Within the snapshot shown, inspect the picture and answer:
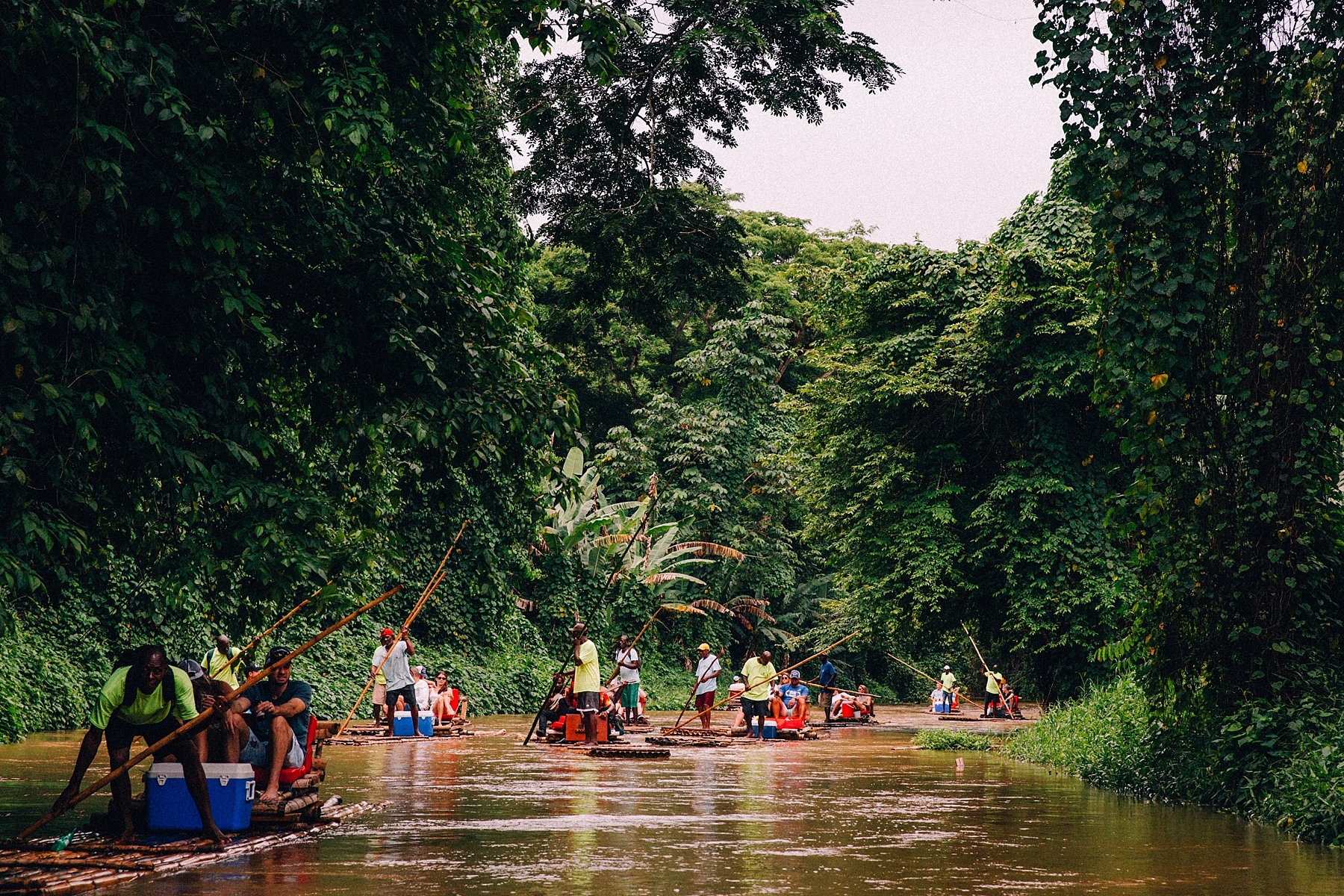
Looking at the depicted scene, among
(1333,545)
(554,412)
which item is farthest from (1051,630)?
(554,412)

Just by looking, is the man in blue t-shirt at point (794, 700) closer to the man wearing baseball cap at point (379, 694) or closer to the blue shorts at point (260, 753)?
the man wearing baseball cap at point (379, 694)

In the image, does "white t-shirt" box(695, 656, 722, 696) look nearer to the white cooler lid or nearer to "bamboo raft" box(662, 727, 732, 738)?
"bamboo raft" box(662, 727, 732, 738)

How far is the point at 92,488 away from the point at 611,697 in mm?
15734

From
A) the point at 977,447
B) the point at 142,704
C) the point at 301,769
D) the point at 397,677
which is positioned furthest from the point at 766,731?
the point at 142,704

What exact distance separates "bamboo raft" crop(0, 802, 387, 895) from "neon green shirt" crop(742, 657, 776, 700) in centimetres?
1555

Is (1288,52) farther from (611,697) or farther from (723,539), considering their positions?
(723,539)

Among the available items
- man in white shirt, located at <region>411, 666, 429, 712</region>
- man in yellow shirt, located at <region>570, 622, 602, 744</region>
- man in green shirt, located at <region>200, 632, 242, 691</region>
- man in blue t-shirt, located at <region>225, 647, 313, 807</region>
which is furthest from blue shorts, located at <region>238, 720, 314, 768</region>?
man in white shirt, located at <region>411, 666, 429, 712</region>

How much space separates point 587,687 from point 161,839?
12.6 m

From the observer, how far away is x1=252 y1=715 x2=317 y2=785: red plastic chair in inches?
413

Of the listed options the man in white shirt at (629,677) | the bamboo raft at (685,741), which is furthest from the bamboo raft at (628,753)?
the man in white shirt at (629,677)

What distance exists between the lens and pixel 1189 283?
12.6 m

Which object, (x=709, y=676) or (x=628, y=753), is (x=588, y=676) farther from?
(x=709, y=676)

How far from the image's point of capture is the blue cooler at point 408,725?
22312mm

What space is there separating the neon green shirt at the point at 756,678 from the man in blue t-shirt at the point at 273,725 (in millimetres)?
14490
